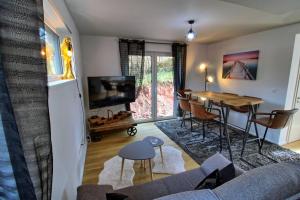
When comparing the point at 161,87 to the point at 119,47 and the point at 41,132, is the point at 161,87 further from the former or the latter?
the point at 41,132

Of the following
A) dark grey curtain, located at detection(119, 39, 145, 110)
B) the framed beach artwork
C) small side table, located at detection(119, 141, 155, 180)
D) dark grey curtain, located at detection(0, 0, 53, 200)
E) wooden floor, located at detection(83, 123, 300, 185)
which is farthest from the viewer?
dark grey curtain, located at detection(119, 39, 145, 110)

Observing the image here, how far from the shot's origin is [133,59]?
410 centimetres

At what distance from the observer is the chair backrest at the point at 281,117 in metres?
2.32

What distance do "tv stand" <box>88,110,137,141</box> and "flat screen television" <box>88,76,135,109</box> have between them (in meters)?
0.30

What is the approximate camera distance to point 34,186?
0.56m

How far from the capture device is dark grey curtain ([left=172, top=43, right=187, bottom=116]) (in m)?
4.43

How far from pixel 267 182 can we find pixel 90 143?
10.4ft

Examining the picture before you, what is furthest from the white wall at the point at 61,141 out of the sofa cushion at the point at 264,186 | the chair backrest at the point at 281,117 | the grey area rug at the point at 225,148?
the chair backrest at the point at 281,117

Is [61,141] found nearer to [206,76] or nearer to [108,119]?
[108,119]

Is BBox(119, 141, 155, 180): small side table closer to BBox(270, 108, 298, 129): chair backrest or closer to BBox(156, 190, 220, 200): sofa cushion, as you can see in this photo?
BBox(156, 190, 220, 200): sofa cushion

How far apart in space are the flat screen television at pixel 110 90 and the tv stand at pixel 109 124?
11.9 inches

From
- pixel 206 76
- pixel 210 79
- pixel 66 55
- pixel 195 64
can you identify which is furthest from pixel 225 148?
pixel 66 55

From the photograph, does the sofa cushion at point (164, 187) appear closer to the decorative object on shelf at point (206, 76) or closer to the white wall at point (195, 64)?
the decorative object on shelf at point (206, 76)

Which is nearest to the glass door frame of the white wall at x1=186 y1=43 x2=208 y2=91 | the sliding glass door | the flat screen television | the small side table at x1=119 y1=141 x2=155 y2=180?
the sliding glass door
